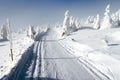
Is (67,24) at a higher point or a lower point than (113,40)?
higher

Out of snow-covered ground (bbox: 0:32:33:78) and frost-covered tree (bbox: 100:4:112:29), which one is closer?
snow-covered ground (bbox: 0:32:33:78)

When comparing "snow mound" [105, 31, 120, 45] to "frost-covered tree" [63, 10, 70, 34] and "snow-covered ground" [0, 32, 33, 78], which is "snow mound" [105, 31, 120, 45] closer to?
"snow-covered ground" [0, 32, 33, 78]

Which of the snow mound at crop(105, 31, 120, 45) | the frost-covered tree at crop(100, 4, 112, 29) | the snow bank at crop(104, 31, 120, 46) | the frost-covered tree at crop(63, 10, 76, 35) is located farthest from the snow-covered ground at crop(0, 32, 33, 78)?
the frost-covered tree at crop(100, 4, 112, 29)

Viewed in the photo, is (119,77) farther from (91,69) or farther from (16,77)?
(16,77)

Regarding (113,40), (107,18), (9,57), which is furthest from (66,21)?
(9,57)

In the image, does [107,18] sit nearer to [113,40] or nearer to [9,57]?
[113,40]

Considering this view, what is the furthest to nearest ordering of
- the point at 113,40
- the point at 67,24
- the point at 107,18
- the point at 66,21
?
the point at 107,18 → the point at 66,21 → the point at 67,24 → the point at 113,40

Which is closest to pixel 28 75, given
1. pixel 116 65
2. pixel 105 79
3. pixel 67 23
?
pixel 105 79

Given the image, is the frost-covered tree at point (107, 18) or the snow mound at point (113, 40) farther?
the frost-covered tree at point (107, 18)

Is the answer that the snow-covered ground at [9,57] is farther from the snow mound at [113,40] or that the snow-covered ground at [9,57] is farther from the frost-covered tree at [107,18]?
the frost-covered tree at [107,18]

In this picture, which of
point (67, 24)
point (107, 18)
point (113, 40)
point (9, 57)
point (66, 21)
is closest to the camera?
point (9, 57)

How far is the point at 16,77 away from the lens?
52.2 ft

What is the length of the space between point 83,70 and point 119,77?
142 inches

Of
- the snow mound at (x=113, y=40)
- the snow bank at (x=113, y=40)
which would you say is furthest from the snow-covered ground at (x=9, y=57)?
the snow mound at (x=113, y=40)
